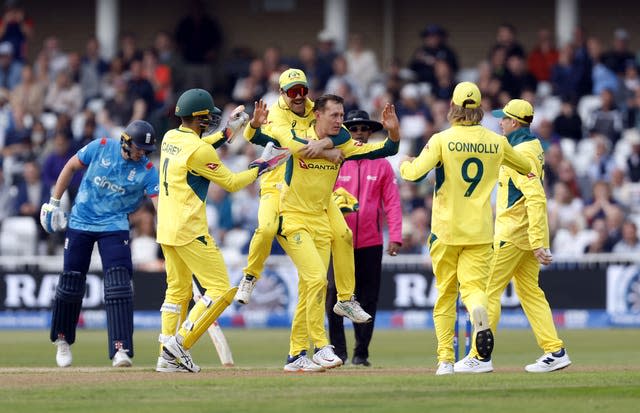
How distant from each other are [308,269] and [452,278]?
52.2 inches

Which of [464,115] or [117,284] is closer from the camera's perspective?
[464,115]

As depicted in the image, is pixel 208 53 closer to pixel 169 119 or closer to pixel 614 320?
pixel 169 119

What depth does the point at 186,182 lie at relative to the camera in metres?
13.6

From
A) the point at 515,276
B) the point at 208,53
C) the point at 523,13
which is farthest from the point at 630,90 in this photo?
the point at 515,276

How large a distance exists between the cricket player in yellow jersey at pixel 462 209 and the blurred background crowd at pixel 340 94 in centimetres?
1097

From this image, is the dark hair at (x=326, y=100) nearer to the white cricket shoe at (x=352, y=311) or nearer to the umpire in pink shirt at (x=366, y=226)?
the umpire in pink shirt at (x=366, y=226)

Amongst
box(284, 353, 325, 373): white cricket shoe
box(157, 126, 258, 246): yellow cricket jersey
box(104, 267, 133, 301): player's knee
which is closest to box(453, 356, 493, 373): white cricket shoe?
box(284, 353, 325, 373): white cricket shoe

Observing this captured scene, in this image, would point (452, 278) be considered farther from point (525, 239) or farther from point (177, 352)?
point (177, 352)

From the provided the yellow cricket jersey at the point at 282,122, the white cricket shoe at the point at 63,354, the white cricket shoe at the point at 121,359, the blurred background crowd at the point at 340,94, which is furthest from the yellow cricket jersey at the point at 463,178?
the blurred background crowd at the point at 340,94

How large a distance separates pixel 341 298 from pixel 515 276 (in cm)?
176

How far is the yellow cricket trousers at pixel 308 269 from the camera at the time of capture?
13477mm

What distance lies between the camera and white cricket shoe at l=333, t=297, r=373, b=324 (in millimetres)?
14023

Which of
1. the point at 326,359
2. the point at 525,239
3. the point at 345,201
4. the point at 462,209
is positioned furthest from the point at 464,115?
the point at 326,359

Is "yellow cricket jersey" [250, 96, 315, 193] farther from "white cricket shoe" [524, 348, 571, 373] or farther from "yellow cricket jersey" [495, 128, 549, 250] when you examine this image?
"white cricket shoe" [524, 348, 571, 373]
